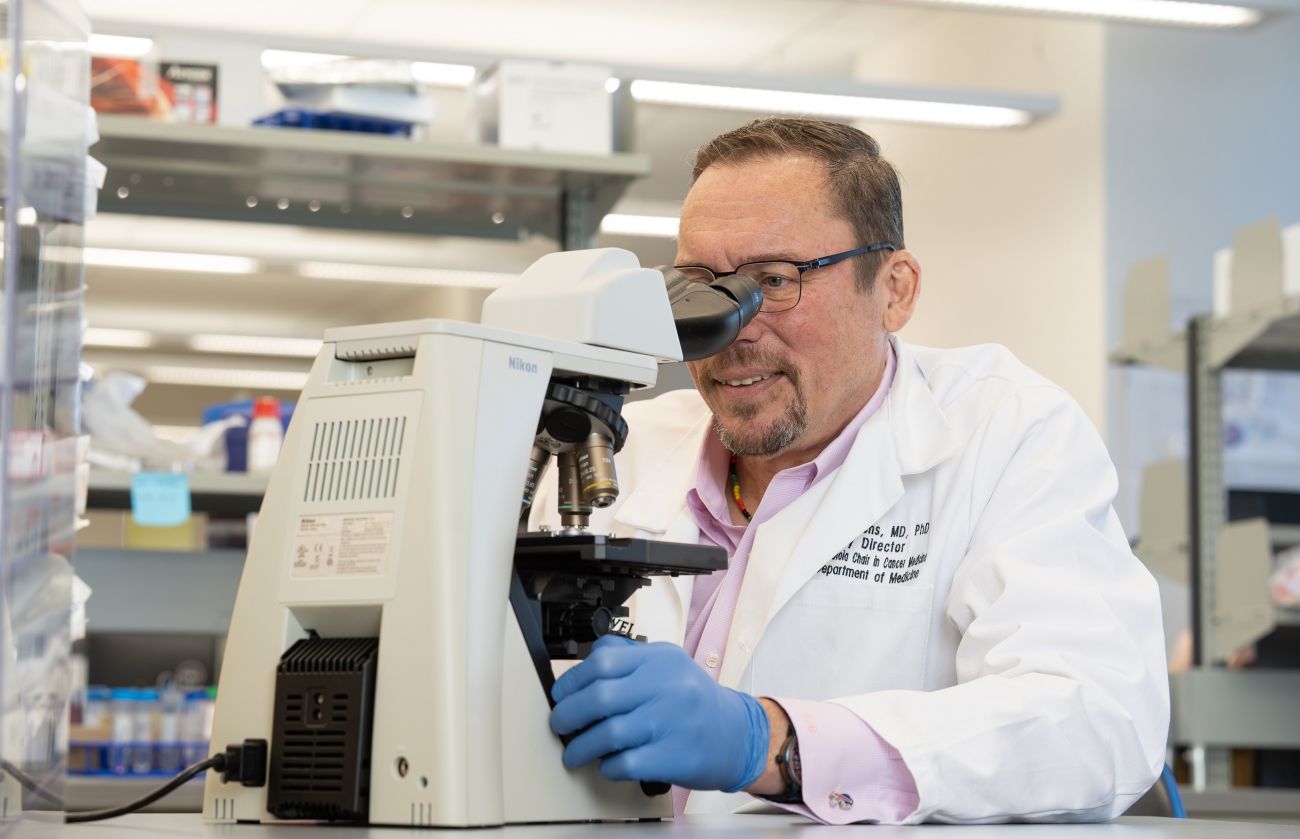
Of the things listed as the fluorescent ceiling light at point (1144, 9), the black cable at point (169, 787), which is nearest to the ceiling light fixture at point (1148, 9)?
the fluorescent ceiling light at point (1144, 9)

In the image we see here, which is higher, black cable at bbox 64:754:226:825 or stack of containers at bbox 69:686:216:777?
black cable at bbox 64:754:226:825

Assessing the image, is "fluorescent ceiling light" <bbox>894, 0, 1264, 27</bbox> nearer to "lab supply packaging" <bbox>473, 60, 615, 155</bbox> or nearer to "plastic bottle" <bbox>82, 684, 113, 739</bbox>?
"lab supply packaging" <bbox>473, 60, 615, 155</bbox>

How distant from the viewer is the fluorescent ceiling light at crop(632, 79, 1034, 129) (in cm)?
468

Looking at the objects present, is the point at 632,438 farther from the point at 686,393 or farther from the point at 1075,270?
the point at 1075,270

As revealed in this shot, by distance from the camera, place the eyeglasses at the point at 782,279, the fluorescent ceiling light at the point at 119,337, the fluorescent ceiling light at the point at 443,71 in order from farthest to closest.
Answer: the fluorescent ceiling light at the point at 119,337
the fluorescent ceiling light at the point at 443,71
the eyeglasses at the point at 782,279

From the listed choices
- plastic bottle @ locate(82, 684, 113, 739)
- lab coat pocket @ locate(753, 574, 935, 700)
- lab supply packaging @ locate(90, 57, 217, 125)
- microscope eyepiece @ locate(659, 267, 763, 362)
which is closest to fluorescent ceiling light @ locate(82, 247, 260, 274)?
lab supply packaging @ locate(90, 57, 217, 125)

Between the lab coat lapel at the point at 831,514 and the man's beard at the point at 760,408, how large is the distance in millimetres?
80

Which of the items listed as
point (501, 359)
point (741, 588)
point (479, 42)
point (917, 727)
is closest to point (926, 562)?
point (741, 588)

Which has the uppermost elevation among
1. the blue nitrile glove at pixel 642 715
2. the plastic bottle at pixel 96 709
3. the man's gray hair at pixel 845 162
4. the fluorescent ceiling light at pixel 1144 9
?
the fluorescent ceiling light at pixel 1144 9

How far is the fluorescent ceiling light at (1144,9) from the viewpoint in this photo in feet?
14.5

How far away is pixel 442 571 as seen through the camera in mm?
1064

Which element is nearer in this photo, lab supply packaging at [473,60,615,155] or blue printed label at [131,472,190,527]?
blue printed label at [131,472,190,527]

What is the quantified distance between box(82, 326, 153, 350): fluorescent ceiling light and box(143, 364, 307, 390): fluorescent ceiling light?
1.40 feet

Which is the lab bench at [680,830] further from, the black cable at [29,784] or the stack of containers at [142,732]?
the stack of containers at [142,732]
